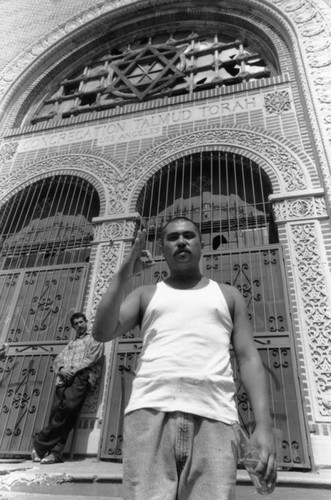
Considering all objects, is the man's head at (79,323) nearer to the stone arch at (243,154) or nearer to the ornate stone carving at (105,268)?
the ornate stone carving at (105,268)

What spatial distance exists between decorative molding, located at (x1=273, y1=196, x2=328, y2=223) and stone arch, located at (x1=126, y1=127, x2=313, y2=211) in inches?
6.0

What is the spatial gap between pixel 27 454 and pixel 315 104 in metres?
5.79

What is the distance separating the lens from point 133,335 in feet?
13.8

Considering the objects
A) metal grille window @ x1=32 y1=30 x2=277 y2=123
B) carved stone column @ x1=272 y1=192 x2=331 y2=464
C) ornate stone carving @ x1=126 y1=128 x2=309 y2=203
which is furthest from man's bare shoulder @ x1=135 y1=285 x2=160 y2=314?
metal grille window @ x1=32 y1=30 x2=277 y2=123

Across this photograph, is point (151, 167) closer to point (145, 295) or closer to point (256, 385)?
point (145, 295)

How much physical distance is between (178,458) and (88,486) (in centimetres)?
190

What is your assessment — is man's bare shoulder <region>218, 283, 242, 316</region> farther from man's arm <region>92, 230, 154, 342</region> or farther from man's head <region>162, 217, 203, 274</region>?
man's arm <region>92, 230, 154, 342</region>

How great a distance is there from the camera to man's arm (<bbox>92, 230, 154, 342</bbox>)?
1.40 metres

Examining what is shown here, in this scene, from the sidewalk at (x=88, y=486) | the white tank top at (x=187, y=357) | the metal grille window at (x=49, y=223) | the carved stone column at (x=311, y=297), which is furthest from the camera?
the metal grille window at (x=49, y=223)

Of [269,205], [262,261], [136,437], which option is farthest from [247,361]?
[269,205]

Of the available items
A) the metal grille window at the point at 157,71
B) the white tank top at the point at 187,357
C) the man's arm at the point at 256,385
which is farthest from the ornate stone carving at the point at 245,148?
the white tank top at the point at 187,357

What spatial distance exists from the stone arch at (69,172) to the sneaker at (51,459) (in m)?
3.21

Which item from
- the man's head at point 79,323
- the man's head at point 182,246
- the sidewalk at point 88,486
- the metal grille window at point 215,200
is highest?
the metal grille window at point 215,200

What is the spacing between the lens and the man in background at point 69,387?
11.4ft
